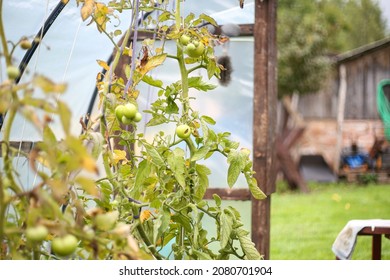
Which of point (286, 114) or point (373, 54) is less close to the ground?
point (373, 54)

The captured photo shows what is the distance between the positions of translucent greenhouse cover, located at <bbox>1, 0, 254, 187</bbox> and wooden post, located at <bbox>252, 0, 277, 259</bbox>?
0.13 metres

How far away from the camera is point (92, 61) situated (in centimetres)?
251

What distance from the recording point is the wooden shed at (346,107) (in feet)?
27.4

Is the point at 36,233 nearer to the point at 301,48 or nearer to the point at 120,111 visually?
the point at 120,111

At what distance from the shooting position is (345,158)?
8.27m

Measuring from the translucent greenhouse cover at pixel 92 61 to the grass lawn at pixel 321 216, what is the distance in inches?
56.6

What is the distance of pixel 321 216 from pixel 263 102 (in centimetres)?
332

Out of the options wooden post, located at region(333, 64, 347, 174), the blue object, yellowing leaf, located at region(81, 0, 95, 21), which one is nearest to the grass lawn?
the blue object

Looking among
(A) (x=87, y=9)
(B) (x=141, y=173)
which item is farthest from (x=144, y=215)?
(A) (x=87, y=9)

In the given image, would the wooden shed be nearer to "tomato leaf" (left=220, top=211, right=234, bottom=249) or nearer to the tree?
the tree

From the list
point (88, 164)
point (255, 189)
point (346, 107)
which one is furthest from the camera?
point (346, 107)

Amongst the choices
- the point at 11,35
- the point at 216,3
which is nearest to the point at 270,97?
the point at 216,3

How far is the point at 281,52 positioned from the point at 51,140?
24.3 ft
